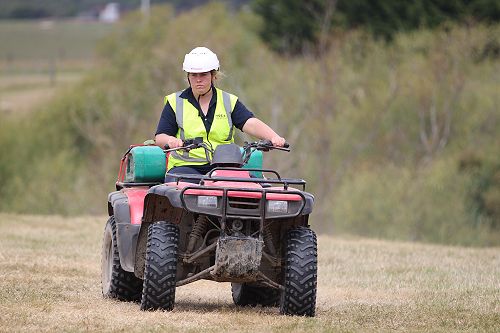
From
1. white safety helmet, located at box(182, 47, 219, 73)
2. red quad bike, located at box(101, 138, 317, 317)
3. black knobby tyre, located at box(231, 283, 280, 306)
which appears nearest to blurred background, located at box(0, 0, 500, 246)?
black knobby tyre, located at box(231, 283, 280, 306)

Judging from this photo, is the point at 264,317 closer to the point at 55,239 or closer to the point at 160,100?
the point at 55,239

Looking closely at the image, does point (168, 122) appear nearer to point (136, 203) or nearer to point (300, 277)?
point (136, 203)

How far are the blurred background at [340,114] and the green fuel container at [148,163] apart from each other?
981 inches

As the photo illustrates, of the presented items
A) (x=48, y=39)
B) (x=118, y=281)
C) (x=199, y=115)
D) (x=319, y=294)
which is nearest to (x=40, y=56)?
(x=48, y=39)

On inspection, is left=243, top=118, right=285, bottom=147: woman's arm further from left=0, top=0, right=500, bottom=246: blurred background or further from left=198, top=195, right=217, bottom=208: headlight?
left=0, top=0, right=500, bottom=246: blurred background

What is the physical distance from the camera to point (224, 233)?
34.5 ft

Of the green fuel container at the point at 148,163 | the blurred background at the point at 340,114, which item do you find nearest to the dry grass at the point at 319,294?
the green fuel container at the point at 148,163

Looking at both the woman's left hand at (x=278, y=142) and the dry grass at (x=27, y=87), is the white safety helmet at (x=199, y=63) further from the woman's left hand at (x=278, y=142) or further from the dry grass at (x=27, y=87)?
the dry grass at (x=27, y=87)

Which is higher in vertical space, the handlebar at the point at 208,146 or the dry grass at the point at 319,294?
the handlebar at the point at 208,146

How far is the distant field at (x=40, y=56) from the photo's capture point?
7594 cm

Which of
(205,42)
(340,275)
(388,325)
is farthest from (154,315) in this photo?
(205,42)

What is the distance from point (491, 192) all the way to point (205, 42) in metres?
13.9

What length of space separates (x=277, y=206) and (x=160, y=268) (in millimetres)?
1094

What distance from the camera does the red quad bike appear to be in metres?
10.4
